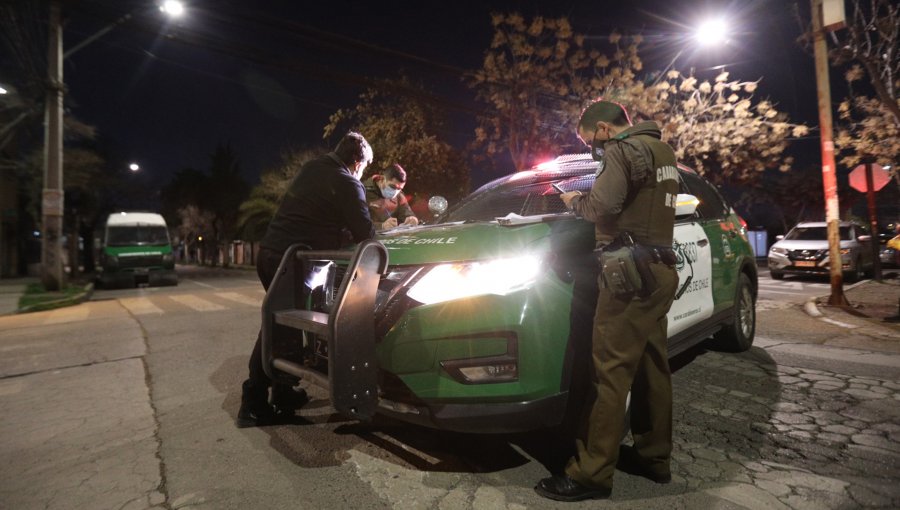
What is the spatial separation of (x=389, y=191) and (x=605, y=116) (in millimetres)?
2891

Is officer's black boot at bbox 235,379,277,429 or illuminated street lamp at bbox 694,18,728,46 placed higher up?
illuminated street lamp at bbox 694,18,728,46

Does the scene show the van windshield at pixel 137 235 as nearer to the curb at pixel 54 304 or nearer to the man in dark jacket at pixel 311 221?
the curb at pixel 54 304

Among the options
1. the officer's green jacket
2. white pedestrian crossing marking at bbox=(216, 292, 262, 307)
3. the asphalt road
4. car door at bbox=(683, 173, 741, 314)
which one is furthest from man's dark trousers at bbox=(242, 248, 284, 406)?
white pedestrian crossing marking at bbox=(216, 292, 262, 307)

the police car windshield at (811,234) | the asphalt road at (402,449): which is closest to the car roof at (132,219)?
the asphalt road at (402,449)

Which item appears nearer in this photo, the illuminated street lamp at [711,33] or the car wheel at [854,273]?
the illuminated street lamp at [711,33]

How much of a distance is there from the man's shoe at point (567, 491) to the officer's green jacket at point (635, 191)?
1156mm

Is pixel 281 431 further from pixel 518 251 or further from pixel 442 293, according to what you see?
pixel 518 251

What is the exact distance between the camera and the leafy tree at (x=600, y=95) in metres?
13.7

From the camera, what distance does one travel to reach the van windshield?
17000 millimetres

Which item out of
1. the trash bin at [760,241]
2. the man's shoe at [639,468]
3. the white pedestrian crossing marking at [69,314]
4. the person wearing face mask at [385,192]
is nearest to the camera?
the man's shoe at [639,468]

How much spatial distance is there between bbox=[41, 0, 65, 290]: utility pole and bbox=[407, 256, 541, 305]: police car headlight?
47.9ft

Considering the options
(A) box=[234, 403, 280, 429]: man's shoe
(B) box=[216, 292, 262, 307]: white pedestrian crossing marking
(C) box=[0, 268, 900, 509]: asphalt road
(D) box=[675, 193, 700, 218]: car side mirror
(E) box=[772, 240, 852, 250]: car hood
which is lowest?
(C) box=[0, 268, 900, 509]: asphalt road

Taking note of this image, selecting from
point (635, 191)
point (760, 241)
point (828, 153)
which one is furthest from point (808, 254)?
point (760, 241)

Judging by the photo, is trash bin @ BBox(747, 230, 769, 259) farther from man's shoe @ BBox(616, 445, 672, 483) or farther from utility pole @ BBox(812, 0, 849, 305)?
man's shoe @ BBox(616, 445, 672, 483)
